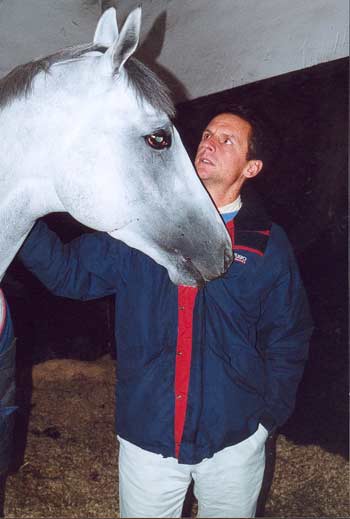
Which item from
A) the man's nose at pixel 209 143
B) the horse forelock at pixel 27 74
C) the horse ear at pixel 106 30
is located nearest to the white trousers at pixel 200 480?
the man's nose at pixel 209 143

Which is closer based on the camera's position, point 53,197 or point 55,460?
point 53,197

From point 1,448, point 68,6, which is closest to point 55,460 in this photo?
point 1,448

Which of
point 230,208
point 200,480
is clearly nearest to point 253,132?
point 230,208

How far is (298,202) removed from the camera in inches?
90.0

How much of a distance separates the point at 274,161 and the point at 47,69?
1467 millimetres

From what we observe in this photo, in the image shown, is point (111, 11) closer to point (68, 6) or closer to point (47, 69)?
point (47, 69)

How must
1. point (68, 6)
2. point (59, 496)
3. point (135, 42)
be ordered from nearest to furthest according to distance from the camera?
point (135, 42), point (59, 496), point (68, 6)

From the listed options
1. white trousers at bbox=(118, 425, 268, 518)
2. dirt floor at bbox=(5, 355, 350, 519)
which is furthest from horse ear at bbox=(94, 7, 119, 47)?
dirt floor at bbox=(5, 355, 350, 519)

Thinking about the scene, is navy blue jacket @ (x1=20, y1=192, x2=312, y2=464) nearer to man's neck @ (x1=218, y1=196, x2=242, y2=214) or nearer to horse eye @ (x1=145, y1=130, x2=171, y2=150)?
man's neck @ (x1=218, y1=196, x2=242, y2=214)

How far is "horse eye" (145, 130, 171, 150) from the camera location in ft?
3.60

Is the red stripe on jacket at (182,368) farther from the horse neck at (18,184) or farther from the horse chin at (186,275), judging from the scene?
the horse neck at (18,184)

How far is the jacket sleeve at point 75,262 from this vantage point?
129 centimetres

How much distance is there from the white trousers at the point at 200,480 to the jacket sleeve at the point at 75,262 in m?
0.52

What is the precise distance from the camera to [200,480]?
4.35 ft
